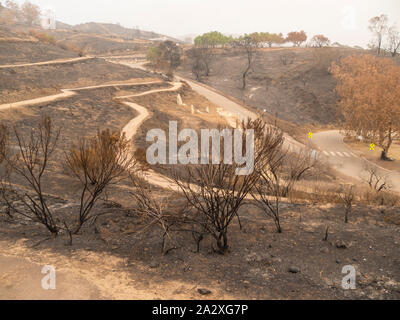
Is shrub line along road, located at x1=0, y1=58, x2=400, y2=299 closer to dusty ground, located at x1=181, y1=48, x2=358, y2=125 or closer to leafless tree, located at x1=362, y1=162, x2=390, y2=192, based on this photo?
leafless tree, located at x1=362, y1=162, x2=390, y2=192

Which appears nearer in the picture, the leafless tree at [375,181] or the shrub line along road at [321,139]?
the leafless tree at [375,181]

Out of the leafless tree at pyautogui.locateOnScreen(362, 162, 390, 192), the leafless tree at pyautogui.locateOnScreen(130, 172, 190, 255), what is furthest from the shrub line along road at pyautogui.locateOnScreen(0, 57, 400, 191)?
the leafless tree at pyautogui.locateOnScreen(130, 172, 190, 255)

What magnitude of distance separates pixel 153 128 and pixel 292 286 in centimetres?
2425

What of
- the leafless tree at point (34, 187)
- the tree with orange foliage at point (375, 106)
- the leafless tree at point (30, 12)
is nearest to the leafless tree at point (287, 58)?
the tree with orange foliage at point (375, 106)

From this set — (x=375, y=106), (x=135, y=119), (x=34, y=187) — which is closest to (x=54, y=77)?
(x=135, y=119)

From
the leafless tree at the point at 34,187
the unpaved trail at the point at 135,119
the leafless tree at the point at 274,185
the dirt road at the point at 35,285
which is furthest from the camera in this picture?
the unpaved trail at the point at 135,119

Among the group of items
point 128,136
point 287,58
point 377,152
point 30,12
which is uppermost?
point 30,12

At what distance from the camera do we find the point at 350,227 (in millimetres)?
11961

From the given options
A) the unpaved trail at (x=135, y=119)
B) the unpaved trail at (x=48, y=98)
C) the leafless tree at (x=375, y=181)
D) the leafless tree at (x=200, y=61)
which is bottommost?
the leafless tree at (x=375, y=181)

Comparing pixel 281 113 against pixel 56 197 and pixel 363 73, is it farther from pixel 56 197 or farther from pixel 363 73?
pixel 56 197

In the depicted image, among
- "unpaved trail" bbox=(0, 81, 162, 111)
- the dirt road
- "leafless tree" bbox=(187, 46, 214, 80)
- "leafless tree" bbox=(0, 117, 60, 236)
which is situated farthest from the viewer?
"leafless tree" bbox=(187, 46, 214, 80)

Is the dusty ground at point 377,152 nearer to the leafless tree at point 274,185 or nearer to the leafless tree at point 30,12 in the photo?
the leafless tree at point 274,185

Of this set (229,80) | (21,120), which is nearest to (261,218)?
(21,120)

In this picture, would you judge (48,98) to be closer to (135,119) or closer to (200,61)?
(135,119)
